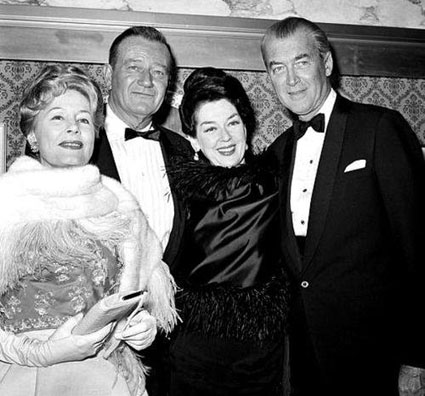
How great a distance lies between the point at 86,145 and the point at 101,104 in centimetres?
23

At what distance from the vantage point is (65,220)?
6.72 feet

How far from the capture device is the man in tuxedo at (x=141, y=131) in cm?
276

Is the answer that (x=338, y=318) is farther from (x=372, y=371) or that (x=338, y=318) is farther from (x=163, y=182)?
(x=163, y=182)

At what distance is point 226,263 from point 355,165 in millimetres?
715

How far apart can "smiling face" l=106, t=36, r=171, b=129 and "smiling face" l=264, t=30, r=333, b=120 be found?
1.87ft

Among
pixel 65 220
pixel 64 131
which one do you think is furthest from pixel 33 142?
pixel 65 220

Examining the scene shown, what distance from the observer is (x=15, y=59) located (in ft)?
10.8

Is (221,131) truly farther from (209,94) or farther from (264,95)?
(264,95)

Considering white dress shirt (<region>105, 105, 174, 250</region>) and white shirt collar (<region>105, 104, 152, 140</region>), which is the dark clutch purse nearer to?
white dress shirt (<region>105, 105, 174, 250</region>)

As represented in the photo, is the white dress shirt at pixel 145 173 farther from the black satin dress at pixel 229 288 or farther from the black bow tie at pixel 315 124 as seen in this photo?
the black bow tie at pixel 315 124

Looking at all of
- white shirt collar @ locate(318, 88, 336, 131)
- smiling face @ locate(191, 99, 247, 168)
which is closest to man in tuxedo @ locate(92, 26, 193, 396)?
smiling face @ locate(191, 99, 247, 168)

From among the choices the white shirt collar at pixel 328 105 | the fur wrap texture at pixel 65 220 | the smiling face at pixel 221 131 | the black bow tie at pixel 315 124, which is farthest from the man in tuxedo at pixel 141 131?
the white shirt collar at pixel 328 105

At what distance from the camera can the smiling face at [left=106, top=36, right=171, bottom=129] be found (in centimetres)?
282

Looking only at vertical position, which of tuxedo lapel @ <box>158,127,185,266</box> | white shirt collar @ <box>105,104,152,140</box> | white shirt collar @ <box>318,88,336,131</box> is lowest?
tuxedo lapel @ <box>158,127,185,266</box>
